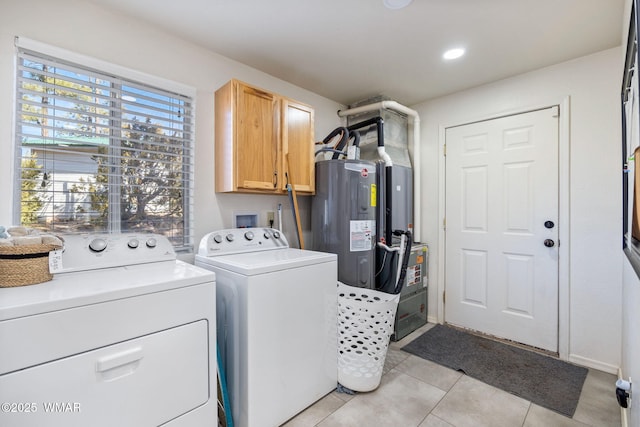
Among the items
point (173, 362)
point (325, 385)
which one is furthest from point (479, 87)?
point (173, 362)

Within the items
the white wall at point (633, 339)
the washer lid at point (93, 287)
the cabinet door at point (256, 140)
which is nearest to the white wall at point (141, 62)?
the cabinet door at point (256, 140)

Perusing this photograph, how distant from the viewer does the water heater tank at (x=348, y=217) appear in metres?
2.33

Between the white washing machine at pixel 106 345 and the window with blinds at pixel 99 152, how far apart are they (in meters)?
0.31

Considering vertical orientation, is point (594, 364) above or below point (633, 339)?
below

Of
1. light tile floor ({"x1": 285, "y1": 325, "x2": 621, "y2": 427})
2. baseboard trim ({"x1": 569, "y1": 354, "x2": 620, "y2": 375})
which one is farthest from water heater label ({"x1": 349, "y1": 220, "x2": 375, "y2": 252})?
baseboard trim ({"x1": 569, "y1": 354, "x2": 620, "y2": 375})

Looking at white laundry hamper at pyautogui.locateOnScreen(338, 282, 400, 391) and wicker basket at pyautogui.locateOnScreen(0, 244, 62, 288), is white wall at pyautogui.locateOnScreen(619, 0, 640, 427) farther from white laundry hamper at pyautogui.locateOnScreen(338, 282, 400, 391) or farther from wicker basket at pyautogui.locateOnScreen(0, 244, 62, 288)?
wicker basket at pyautogui.locateOnScreen(0, 244, 62, 288)

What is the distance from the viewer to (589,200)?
7.14ft

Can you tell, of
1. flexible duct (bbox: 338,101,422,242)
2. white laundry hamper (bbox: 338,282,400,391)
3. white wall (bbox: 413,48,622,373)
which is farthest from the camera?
flexible duct (bbox: 338,101,422,242)

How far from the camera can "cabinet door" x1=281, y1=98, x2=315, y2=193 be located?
87.5 inches

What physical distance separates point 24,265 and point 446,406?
88.2 inches

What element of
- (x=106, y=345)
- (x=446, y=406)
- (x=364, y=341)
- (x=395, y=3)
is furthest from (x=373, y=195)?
(x=106, y=345)

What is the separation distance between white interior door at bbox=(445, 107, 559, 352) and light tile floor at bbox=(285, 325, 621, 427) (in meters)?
0.66

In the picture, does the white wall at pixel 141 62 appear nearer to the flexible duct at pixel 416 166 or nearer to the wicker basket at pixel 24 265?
the wicker basket at pixel 24 265

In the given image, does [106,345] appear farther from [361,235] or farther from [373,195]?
[373,195]
